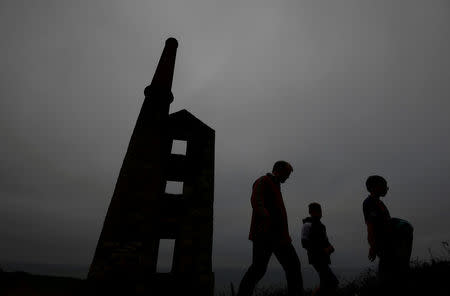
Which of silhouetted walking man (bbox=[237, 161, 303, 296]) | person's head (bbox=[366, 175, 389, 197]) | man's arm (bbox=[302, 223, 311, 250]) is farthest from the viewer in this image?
man's arm (bbox=[302, 223, 311, 250])

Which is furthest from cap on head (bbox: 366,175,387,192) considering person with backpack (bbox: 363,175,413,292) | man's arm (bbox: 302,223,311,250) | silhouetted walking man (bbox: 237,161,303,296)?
man's arm (bbox: 302,223,311,250)

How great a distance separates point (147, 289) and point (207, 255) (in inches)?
88.5

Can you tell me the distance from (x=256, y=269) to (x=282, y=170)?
3.99ft

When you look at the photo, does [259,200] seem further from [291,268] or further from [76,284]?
[76,284]

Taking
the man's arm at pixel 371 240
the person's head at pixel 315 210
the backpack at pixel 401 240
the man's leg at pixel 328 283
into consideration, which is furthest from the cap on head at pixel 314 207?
the backpack at pixel 401 240

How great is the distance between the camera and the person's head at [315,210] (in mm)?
3806

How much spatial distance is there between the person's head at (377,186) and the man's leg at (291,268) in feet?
3.66

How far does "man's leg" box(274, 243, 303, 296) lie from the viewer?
253cm

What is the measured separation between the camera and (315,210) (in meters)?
3.83

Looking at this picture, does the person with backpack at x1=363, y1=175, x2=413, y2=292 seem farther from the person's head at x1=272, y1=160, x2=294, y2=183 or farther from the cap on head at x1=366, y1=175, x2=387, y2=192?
the person's head at x1=272, y1=160, x2=294, y2=183

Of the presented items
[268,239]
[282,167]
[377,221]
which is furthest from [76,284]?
[377,221]

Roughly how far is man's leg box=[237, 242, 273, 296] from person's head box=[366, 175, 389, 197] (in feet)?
4.25

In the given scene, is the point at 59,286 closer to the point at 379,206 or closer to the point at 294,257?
the point at 294,257

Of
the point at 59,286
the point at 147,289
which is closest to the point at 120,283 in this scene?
the point at 147,289
